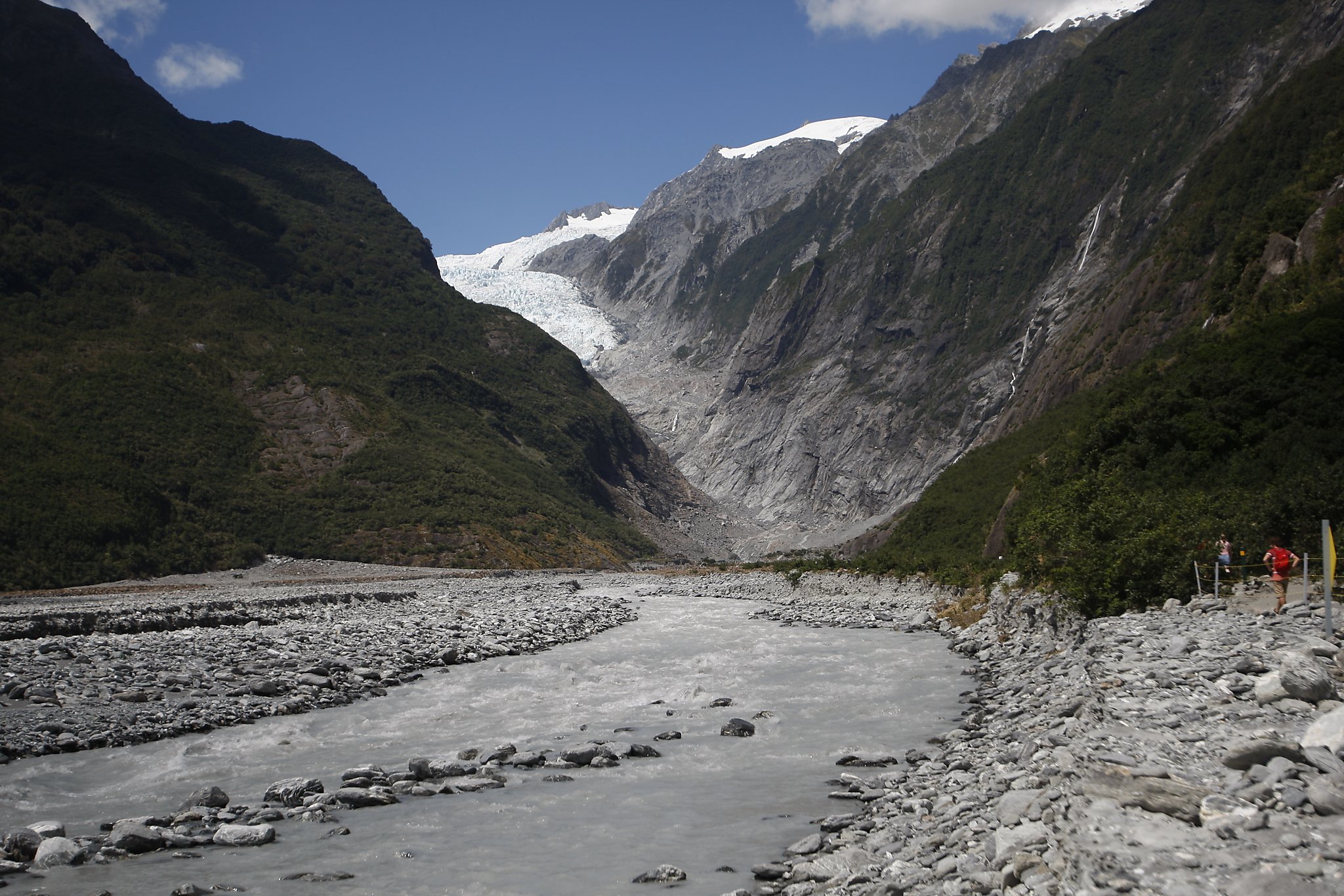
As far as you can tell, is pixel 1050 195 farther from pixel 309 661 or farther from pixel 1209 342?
pixel 309 661

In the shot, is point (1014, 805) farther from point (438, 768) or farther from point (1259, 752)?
point (438, 768)

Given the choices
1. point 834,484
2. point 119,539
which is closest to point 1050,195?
point 834,484

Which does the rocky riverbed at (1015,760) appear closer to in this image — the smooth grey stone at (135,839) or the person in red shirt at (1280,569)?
the smooth grey stone at (135,839)

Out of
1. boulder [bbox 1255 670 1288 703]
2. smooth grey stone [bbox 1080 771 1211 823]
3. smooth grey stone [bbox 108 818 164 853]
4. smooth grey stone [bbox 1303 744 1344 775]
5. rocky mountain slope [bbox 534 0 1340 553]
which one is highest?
rocky mountain slope [bbox 534 0 1340 553]

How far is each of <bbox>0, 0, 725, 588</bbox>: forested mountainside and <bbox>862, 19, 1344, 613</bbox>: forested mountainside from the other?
50217 mm

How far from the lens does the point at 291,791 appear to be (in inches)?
559

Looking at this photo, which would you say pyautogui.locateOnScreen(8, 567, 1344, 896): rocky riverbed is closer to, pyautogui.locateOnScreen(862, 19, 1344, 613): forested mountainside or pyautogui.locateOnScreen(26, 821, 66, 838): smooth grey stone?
pyautogui.locateOnScreen(26, 821, 66, 838): smooth grey stone

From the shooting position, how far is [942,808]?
11102 millimetres

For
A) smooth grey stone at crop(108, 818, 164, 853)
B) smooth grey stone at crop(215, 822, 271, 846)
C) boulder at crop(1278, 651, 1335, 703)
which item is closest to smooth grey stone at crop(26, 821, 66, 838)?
smooth grey stone at crop(108, 818, 164, 853)

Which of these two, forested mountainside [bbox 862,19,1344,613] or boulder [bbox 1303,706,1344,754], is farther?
forested mountainside [bbox 862,19,1344,613]

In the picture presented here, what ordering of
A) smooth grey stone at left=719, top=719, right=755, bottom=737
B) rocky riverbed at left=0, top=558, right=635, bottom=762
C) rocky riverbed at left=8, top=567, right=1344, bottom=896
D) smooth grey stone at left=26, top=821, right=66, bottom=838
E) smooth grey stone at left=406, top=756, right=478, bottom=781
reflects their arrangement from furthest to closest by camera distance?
rocky riverbed at left=0, top=558, right=635, bottom=762, smooth grey stone at left=719, top=719, right=755, bottom=737, smooth grey stone at left=406, top=756, right=478, bottom=781, smooth grey stone at left=26, top=821, right=66, bottom=838, rocky riverbed at left=8, top=567, right=1344, bottom=896

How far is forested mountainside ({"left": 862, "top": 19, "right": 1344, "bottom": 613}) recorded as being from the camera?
23.7m

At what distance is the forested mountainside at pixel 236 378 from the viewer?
2835 inches

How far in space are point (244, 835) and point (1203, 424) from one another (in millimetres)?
30477
